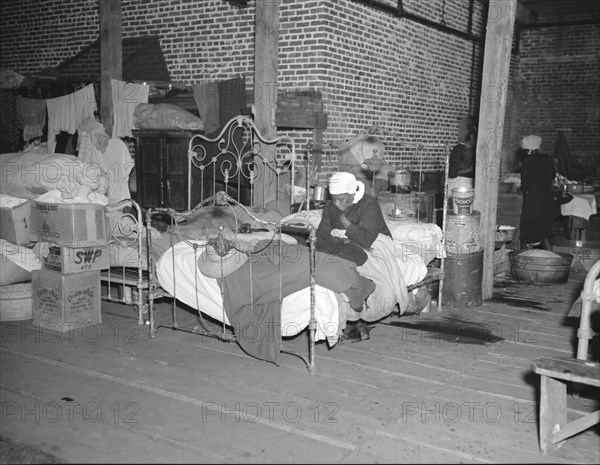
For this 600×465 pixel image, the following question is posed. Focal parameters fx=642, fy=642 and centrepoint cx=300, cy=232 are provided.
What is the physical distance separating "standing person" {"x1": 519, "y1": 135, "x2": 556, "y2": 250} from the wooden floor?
3508 millimetres

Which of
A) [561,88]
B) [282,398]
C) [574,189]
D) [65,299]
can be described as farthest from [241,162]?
[561,88]

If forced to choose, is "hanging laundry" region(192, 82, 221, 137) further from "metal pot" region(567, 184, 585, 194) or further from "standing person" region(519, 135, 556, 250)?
"metal pot" region(567, 184, 585, 194)

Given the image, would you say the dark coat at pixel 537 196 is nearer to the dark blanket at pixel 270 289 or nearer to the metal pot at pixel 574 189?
the metal pot at pixel 574 189

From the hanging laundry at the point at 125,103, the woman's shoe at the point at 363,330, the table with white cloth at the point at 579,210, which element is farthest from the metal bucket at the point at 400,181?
the hanging laundry at the point at 125,103

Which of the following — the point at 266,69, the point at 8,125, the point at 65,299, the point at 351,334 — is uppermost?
the point at 266,69

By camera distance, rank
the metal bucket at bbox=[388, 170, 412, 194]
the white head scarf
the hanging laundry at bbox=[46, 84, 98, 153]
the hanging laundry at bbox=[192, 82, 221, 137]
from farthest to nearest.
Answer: the hanging laundry at bbox=[46, 84, 98, 153] → the hanging laundry at bbox=[192, 82, 221, 137] → the metal bucket at bbox=[388, 170, 412, 194] → the white head scarf

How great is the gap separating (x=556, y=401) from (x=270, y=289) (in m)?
2.19

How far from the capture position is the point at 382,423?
405 centimetres

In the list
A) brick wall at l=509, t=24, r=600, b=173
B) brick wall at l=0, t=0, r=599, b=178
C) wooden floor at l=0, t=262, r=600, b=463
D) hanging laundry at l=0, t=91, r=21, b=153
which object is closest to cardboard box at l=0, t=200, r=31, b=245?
wooden floor at l=0, t=262, r=600, b=463

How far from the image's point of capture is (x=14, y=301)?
20.5ft

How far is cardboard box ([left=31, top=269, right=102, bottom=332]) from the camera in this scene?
5.95 metres

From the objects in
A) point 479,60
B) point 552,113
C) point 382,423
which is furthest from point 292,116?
point 552,113

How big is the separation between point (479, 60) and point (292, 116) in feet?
22.5

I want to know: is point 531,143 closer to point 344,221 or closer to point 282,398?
point 344,221
